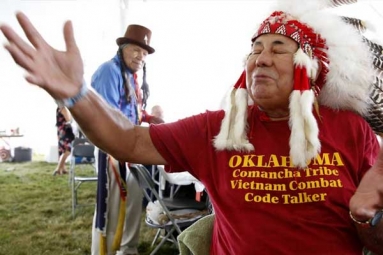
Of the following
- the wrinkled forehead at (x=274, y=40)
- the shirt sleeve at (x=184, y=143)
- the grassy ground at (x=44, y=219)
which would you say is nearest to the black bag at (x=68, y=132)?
the grassy ground at (x=44, y=219)

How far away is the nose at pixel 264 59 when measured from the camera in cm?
124

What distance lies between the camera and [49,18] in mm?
5094

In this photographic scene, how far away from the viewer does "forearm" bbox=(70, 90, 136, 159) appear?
103 cm

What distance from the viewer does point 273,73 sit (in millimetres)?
1247

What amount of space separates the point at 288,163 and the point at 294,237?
0.23m

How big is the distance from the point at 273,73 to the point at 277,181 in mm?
370

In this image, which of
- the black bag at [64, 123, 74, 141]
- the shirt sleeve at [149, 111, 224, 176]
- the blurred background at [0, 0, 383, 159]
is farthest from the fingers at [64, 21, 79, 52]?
the black bag at [64, 123, 74, 141]

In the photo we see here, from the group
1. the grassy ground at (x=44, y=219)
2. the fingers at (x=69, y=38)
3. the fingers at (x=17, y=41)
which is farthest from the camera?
the grassy ground at (x=44, y=219)

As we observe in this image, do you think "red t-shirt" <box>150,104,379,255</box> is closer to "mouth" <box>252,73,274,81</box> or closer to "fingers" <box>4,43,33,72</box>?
"mouth" <box>252,73,274,81</box>

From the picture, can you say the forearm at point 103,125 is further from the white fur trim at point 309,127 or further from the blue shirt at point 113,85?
the blue shirt at point 113,85

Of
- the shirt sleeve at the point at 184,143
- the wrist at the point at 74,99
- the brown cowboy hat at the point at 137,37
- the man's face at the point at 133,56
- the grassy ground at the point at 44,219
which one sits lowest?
the grassy ground at the point at 44,219

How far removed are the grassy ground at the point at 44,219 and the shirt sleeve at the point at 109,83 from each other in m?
1.28

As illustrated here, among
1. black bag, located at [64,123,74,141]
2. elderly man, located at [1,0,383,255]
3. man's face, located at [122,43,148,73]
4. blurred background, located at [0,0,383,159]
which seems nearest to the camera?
elderly man, located at [1,0,383,255]

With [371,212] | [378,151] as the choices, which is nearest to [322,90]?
[378,151]
